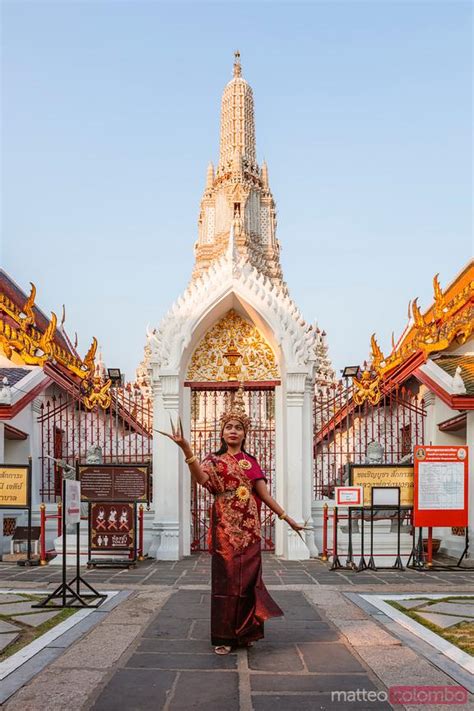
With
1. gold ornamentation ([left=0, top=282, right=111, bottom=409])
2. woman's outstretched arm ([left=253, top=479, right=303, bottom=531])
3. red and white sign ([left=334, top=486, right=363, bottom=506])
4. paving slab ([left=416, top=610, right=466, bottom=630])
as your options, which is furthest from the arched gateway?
woman's outstretched arm ([left=253, top=479, right=303, bottom=531])

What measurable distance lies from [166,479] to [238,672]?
259 inches

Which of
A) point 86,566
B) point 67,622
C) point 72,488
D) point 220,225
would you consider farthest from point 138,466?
point 220,225

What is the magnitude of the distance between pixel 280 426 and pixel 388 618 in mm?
5487

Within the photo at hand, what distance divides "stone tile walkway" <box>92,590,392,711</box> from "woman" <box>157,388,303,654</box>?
0.64 ft

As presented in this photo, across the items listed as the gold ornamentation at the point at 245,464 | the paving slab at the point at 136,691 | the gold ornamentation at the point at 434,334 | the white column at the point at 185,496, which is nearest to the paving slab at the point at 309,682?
the paving slab at the point at 136,691

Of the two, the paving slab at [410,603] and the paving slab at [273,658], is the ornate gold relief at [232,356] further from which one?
the paving slab at [273,658]

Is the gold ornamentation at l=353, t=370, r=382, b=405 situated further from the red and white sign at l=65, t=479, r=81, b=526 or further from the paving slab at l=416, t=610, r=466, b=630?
the red and white sign at l=65, t=479, r=81, b=526

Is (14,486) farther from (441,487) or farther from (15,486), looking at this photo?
(441,487)

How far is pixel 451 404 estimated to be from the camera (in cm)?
1095

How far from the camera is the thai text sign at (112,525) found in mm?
10422

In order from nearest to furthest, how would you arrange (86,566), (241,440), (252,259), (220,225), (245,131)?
(241,440) → (86,566) → (252,259) → (220,225) → (245,131)

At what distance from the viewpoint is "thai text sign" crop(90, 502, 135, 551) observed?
1042cm

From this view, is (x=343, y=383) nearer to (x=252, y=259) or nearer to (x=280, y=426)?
(x=280, y=426)

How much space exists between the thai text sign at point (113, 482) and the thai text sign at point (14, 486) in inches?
30.3
